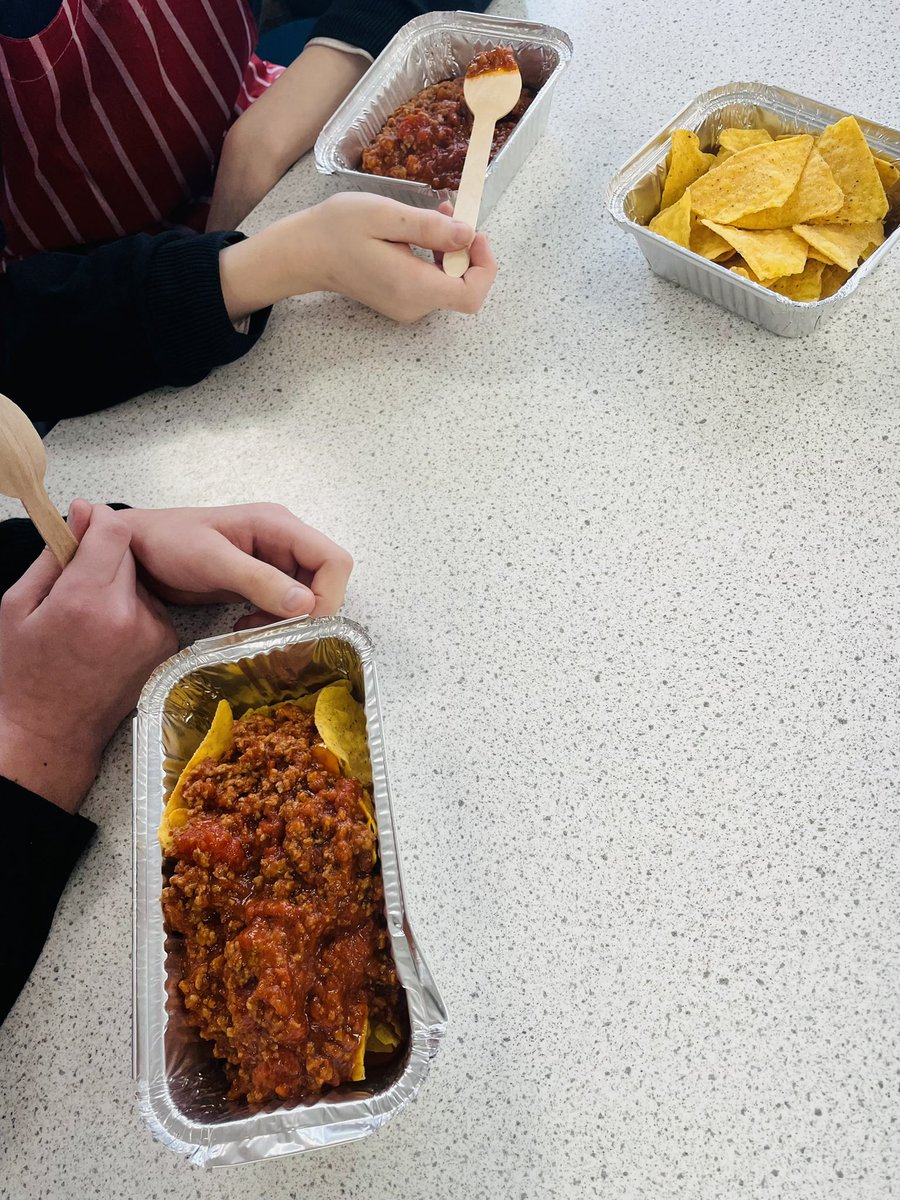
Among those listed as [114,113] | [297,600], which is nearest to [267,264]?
[114,113]

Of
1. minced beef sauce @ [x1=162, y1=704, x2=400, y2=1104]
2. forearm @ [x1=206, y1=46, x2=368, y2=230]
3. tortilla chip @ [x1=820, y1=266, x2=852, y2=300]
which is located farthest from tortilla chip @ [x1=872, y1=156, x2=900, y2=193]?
minced beef sauce @ [x1=162, y1=704, x2=400, y2=1104]

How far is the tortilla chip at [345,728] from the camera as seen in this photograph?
0.69 meters

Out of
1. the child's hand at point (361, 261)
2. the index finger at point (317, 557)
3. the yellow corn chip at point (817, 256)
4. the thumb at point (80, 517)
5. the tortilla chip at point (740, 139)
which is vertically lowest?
the index finger at point (317, 557)

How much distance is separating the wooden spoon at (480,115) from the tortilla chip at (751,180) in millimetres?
233

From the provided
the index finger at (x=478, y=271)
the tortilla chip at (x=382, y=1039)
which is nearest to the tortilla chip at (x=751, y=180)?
the index finger at (x=478, y=271)

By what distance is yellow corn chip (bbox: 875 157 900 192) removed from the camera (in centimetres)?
93

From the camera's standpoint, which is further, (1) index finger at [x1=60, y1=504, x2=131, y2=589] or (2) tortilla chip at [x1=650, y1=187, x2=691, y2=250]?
(2) tortilla chip at [x1=650, y1=187, x2=691, y2=250]

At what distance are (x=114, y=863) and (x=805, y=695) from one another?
612 mm

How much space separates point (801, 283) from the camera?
912 mm

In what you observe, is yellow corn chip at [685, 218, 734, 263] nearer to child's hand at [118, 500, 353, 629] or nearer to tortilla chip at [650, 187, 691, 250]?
tortilla chip at [650, 187, 691, 250]

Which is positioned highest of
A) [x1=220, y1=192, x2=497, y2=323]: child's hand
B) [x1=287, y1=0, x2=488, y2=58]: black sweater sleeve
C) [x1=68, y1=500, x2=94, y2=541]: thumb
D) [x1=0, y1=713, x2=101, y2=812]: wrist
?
[x1=287, y1=0, x2=488, y2=58]: black sweater sleeve

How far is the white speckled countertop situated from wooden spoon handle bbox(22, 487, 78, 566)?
139 millimetres

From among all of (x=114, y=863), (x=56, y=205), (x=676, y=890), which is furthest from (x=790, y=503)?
(x=56, y=205)

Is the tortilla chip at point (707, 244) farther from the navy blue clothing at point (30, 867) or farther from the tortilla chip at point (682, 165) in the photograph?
the navy blue clothing at point (30, 867)
